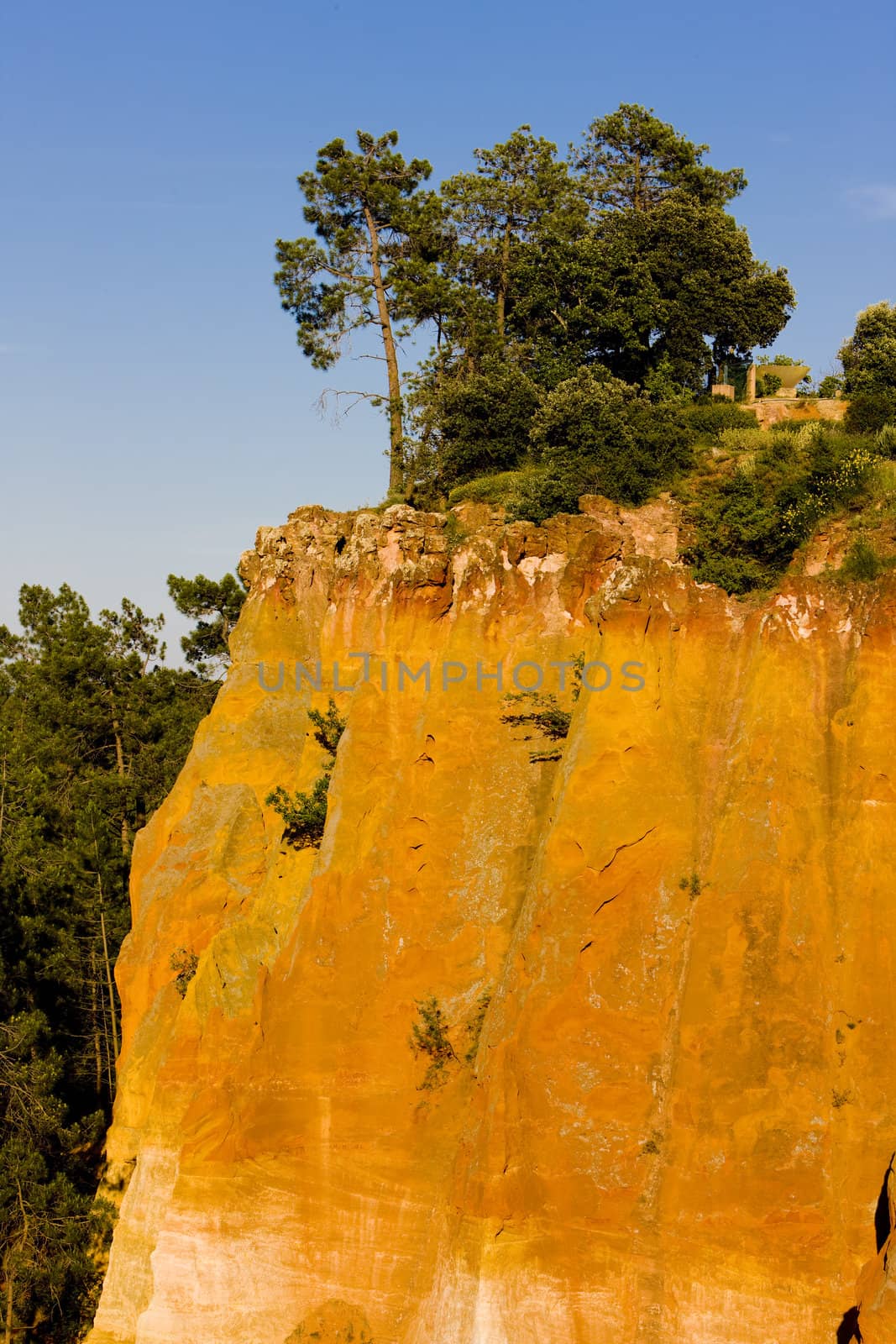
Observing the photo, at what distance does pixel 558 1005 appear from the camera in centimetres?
1753

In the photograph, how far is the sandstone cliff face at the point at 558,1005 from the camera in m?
16.5

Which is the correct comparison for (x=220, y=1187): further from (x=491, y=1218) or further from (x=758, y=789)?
(x=758, y=789)

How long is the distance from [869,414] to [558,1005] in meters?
19.7

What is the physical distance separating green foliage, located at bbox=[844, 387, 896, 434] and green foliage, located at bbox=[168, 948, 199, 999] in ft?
62.7

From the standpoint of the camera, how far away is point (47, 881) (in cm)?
3428

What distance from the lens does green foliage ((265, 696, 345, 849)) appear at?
23.4 m

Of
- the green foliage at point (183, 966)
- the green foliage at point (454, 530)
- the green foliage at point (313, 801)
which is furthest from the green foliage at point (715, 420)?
the green foliage at point (183, 966)

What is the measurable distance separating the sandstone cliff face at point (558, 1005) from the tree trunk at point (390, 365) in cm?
1199

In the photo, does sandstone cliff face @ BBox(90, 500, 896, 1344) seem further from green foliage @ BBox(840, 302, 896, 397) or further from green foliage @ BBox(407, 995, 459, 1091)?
green foliage @ BBox(840, 302, 896, 397)

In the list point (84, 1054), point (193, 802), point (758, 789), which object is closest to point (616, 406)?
point (193, 802)

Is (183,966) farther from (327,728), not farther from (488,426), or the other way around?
(488,426)

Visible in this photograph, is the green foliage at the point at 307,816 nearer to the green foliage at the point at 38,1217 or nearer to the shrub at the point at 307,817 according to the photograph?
the shrub at the point at 307,817

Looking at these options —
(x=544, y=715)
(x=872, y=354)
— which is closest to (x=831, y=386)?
(x=872, y=354)

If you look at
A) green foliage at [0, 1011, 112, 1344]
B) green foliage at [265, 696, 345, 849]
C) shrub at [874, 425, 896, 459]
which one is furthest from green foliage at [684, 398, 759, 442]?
green foliage at [0, 1011, 112, 1344]
